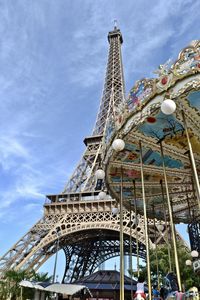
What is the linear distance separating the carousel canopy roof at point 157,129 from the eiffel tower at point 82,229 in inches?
255

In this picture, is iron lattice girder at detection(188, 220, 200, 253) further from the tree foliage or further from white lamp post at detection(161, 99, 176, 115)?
the tree foliage

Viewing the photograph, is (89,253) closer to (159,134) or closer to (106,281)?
(106,281)

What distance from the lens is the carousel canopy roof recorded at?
5109mm

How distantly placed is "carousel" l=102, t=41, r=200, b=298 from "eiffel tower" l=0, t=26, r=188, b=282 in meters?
6.59

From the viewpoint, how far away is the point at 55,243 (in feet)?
78.5

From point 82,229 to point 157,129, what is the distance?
18368 mm

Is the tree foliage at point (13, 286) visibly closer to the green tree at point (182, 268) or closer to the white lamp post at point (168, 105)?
the green tree at point (182, 268)

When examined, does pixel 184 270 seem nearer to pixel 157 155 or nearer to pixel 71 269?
pixel 157 155

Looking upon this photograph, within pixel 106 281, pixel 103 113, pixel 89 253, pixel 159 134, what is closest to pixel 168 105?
pixel 159 134

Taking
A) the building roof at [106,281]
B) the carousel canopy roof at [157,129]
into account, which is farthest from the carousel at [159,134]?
the building roof at [106,281]

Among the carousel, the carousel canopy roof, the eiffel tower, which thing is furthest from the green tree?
the carousel canopy roof

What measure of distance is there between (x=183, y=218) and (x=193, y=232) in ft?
3.51

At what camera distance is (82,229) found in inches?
916

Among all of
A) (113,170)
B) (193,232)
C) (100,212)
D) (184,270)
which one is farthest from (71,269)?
(113,170)
